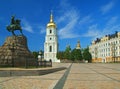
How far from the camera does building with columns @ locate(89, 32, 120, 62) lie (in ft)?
342

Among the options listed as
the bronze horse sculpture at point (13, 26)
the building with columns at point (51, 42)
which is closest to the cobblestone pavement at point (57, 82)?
the bronze horse sculpture at point (13, 26)

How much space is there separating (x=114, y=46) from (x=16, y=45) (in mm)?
75616

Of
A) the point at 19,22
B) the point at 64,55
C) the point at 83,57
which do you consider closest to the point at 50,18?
the point at 64,55

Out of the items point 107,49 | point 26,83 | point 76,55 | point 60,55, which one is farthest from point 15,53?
point 60,55

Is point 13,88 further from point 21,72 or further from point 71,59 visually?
→ point 71,59

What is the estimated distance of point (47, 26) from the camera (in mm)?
136250

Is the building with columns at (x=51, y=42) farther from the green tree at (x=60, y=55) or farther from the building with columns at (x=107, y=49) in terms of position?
the building with columns at (x=107, y=49)

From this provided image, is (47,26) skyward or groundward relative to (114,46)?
skyward

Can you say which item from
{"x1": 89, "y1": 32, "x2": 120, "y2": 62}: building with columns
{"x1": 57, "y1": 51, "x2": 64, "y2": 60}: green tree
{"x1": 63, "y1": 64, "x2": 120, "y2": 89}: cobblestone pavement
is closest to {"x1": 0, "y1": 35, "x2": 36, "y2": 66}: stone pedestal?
{"x1": 63, "y1": 64, "x2": 120, "y2": 89}: cobblestone pavement

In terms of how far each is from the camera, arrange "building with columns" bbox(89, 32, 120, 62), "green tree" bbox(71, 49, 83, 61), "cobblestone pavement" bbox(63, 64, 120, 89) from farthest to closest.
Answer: "green tree" bbox(71, 49, 83, 61)
"building with columns" bbox(89, 32, 120, 62)
"cobblestone pavement" bbox(63, 64, 120, 89)

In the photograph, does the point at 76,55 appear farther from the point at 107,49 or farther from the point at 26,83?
the point at 26,83

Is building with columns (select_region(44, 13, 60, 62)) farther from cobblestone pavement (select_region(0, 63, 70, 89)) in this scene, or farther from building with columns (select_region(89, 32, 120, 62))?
cobblestone pavement (select_region(0, 63, 70, 89))

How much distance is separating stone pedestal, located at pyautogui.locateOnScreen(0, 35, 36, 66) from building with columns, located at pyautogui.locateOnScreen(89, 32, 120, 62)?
71.3 m

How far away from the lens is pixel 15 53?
27469 millimetres
